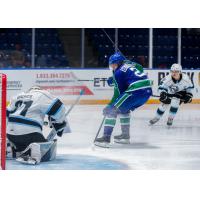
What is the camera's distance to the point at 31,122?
4.51 m

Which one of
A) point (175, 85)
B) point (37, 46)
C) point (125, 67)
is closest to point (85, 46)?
point (37, 46)

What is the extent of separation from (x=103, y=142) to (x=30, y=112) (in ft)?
1.95

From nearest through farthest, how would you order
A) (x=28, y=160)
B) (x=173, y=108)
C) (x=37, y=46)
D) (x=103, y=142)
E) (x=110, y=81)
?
(x=28, y=160) → (x=103, y=142) → (x=110, y=81) → (x=37, y=46) → (x=173, y=108)

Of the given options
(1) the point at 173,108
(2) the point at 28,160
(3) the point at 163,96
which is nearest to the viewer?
(2) the point at 28,160

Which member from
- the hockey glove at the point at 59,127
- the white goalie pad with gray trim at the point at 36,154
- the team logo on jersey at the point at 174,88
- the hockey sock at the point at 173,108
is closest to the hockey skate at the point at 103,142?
the hockey glove at the point at 59,127

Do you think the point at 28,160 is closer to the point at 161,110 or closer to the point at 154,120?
the point at 154,120

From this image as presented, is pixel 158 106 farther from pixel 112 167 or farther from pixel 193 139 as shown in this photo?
pixel 112 167

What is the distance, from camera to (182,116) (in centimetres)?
545

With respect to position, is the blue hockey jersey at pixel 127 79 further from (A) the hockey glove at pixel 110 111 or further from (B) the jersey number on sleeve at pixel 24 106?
(B) the jersey number on sleeve at pixel 24 106

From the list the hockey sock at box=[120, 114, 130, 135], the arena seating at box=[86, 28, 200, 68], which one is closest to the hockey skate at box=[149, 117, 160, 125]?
the arena seating at box=[86, 28, 200, 68]

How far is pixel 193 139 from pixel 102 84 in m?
0.74

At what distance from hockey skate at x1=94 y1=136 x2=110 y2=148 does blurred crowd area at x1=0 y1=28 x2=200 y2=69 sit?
0.51m

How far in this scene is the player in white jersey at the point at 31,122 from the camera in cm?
451

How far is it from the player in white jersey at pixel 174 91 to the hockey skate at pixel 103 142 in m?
0.63
